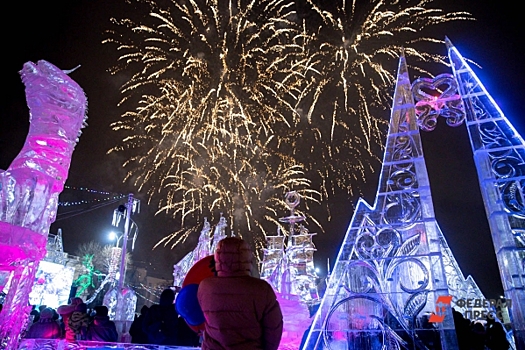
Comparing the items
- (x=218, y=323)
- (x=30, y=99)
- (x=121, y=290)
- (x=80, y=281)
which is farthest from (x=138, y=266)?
(x=218, y=323)

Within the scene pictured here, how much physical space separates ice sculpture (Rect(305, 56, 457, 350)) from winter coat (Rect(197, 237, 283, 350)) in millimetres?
4402

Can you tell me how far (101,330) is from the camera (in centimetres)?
650

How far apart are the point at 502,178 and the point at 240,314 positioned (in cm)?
607

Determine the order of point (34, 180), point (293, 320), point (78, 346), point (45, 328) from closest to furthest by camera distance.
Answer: point (78, 346)
point (34, 180)
point (45, 328)
point (293, 320)

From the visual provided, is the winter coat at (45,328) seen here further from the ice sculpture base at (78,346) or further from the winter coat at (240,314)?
the winter coat at (240,314)

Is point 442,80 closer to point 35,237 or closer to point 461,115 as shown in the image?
point 461,115

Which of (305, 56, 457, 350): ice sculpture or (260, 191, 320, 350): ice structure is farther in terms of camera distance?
(260, 191, 320, 350): ice structure

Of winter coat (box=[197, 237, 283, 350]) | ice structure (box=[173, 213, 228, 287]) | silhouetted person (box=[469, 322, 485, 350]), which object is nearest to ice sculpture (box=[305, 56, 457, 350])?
silhouetted person (box=[469, 322, 485, 350])

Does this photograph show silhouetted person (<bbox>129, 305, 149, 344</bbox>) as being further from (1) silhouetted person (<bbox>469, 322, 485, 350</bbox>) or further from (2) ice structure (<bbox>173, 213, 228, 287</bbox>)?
(2) ice structure (<bbox>173, 213, 228, 287</bbox>)

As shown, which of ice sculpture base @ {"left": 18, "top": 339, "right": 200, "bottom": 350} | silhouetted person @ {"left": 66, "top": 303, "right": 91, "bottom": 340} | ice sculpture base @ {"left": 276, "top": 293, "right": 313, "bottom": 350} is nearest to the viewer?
ice sculpture base @ {"left": 18, "top": 339, "right": 200, "bottom": 350}

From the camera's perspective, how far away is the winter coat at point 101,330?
645 cm

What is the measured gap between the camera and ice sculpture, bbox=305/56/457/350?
6.29 m

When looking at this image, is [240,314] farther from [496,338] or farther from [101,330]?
[496,338]

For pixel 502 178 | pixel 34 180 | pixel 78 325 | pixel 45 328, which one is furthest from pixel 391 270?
pixel 45 328
